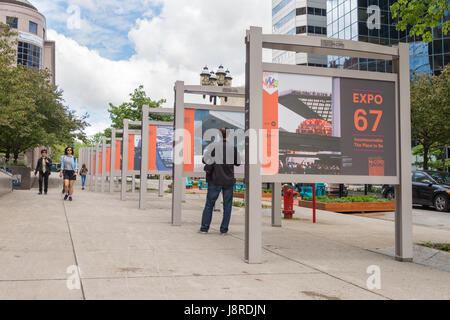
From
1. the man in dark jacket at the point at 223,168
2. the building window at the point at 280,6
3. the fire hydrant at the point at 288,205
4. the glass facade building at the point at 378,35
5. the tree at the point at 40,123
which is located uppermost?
the building window at the point at 280,6

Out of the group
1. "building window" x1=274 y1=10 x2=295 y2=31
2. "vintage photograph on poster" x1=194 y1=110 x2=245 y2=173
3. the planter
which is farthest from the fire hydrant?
"building window" x1=274 y1=10 x2=295 y2=31

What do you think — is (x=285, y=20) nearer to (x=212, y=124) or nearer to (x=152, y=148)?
(x=152, y=148)

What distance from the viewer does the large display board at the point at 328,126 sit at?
5.27 metres

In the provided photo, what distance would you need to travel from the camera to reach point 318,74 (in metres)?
5.44

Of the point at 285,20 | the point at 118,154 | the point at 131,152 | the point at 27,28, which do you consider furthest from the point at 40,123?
the point at 27,28

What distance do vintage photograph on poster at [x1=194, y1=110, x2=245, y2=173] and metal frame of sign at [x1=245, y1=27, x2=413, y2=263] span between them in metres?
3.61

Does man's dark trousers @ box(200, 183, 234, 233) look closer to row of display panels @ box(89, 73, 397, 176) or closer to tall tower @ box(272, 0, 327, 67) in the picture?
row of display panels @ box(89, 73, 397, 176)

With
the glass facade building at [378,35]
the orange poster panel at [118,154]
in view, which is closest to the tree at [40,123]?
the orange poster panel at [118,154]

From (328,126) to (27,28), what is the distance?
73071 mm

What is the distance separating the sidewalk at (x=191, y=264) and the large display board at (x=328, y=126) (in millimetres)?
1206

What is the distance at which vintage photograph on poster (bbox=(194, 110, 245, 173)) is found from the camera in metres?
9.01

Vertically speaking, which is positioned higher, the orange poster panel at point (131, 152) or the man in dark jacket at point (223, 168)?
the orange poster panel at point (131, 152)

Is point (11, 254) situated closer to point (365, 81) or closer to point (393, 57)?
point (365, 81)

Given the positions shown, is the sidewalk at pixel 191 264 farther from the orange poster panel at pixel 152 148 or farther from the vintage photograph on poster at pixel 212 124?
the orange poster panel at pixel 152 148
